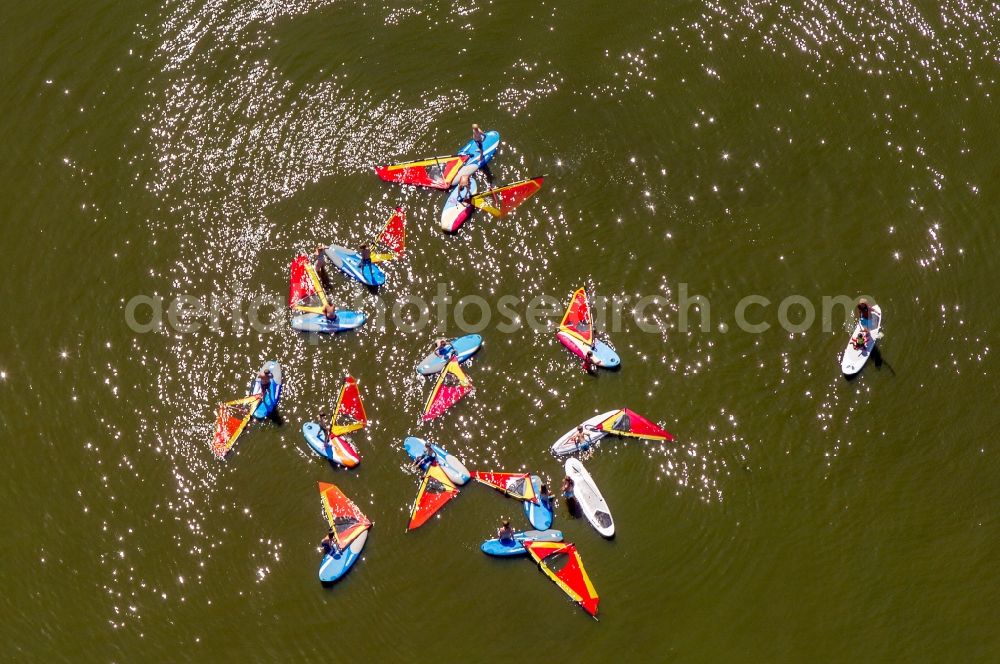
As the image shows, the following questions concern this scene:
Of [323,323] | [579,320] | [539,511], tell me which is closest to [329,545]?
[539,511]

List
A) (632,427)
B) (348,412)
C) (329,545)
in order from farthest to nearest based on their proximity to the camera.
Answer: (348,412) < (632,427) < (329,545)

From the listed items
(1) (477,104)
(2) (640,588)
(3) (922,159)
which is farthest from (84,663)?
(3) (922,159)

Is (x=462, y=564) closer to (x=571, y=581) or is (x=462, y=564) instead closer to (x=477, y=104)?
(x=571, y=581)

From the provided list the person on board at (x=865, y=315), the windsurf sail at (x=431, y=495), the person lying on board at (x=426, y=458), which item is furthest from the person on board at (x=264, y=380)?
the person on board at (x=865, y=315)

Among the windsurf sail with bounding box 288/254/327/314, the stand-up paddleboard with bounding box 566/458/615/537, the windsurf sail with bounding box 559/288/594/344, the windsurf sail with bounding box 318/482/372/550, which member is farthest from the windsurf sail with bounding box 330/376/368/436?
the windsurf sail with bounding box 559/288/594/344

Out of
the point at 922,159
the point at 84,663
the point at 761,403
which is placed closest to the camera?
the point at 84,663

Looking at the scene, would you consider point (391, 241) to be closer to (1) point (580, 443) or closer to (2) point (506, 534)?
(1) point (580, 443)

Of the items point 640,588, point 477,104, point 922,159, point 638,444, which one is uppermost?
point 477,104
